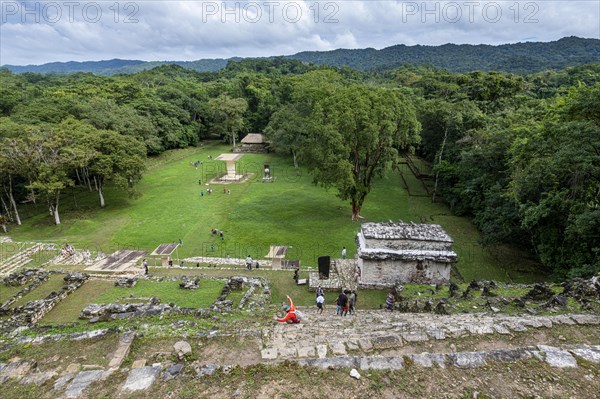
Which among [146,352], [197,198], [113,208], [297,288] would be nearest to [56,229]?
[113,208]

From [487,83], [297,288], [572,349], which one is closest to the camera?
[572,349]

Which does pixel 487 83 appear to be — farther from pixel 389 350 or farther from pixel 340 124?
pixel 389 350

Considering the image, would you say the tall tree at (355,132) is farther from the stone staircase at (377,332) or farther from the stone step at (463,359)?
the stone step at (463,359)

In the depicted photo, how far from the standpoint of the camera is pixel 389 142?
1054 inches

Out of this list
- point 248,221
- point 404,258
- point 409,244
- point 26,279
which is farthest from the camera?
point 248,221

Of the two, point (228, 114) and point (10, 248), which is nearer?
point (10, 248)

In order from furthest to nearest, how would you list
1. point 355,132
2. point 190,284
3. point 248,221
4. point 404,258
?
1. point 248,221
2. point 355,132
3. point 190,284
4. point 404,258

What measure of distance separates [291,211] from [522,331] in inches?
912

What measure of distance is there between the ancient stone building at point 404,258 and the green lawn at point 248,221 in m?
4.50

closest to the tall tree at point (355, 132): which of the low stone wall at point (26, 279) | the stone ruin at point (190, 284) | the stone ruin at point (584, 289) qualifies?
the stone ruin at point (190, 284)

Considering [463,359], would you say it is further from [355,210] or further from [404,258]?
[355,210]

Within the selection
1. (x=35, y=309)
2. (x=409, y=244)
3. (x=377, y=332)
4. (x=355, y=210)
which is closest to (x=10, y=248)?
(x=35, y=309)

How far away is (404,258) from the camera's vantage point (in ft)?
59.2

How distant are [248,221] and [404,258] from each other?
15.1m
